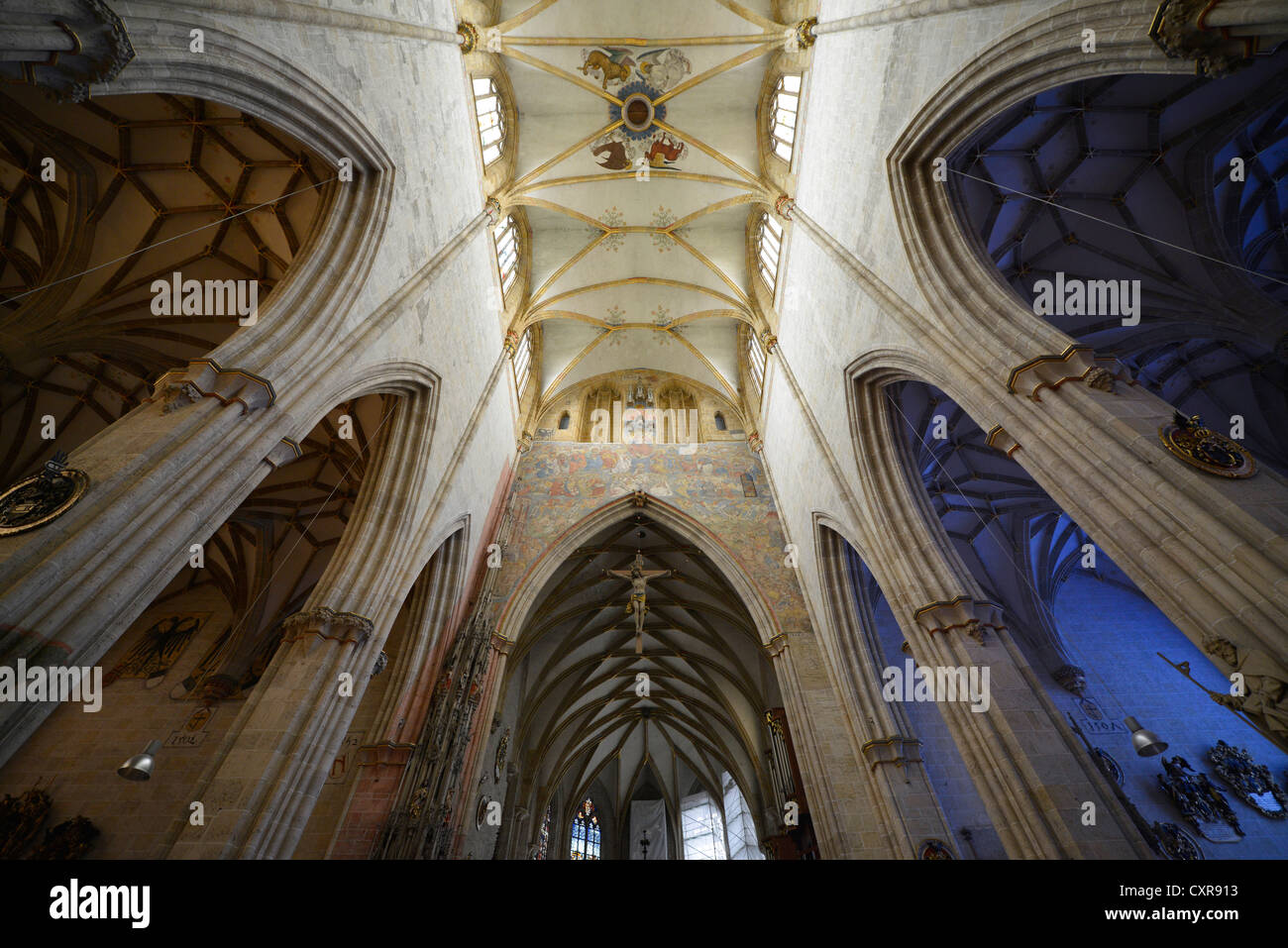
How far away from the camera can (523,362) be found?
56.2ft

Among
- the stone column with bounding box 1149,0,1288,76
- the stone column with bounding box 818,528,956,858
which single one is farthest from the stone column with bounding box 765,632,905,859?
the stone column with bounding box 1149,0,1288,76

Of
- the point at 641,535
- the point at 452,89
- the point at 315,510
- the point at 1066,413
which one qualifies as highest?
the point at 452,89

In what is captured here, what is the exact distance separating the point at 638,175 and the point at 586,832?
83.8 feet

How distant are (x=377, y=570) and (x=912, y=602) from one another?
24.2 feet

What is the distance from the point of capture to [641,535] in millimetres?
16594

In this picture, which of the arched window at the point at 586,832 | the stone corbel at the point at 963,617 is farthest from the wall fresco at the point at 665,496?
the arched window at the point at 586,832

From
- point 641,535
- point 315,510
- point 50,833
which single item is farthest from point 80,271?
point 641,535

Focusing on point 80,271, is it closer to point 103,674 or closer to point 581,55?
point 103,674

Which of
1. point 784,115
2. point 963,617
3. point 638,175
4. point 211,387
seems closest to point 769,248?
point 784,115

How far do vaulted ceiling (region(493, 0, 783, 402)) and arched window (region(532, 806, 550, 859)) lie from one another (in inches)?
587

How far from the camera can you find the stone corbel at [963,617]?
6781 mm

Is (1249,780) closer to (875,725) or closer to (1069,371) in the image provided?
(875,725)

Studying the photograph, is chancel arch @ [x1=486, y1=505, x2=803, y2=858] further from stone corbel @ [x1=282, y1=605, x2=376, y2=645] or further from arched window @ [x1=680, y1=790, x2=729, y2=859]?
stone corbel @ [x1=282, y1=605, x2=376, y2=645]

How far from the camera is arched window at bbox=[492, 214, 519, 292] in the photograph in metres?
14.3
